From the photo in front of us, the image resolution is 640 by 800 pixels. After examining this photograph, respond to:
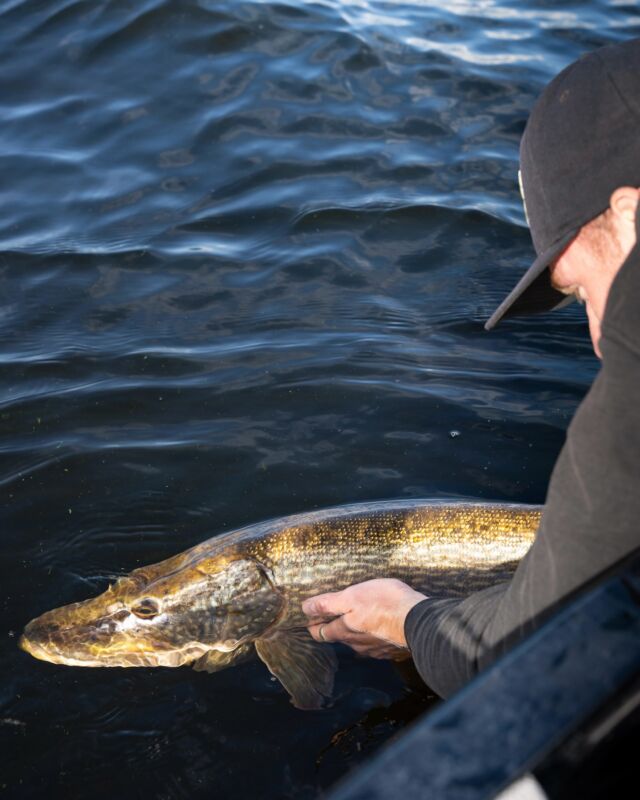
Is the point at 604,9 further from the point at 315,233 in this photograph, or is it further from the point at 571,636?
the point at 571,636

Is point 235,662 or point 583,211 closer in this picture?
point 583,211

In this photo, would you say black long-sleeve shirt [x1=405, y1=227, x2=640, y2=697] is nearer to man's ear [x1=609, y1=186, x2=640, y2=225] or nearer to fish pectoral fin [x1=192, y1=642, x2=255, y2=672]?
man's ear [x1=609, y1=186, x2=640, y2=225]

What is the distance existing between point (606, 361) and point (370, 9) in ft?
33.7

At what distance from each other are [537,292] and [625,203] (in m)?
0.62

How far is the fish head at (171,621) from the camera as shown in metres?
3.49

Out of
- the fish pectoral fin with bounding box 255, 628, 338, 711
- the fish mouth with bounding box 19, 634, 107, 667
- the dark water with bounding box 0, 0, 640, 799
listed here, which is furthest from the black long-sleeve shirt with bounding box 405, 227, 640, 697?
the fish mouth with bounding box 19, 634, 107, 667

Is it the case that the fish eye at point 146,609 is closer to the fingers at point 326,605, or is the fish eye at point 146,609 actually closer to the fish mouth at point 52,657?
the fish mouth at point 52,657

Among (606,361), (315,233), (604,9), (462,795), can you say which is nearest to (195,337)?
(315,233)

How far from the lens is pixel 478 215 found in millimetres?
7078

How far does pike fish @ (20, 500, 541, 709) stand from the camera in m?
3.49

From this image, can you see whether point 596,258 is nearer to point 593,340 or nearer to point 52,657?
point 593,340

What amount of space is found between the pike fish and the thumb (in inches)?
1.8

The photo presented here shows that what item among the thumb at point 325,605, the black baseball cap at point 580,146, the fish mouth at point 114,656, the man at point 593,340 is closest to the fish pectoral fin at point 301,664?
the thumb at point 325,605

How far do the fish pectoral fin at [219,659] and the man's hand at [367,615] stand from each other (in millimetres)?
268
